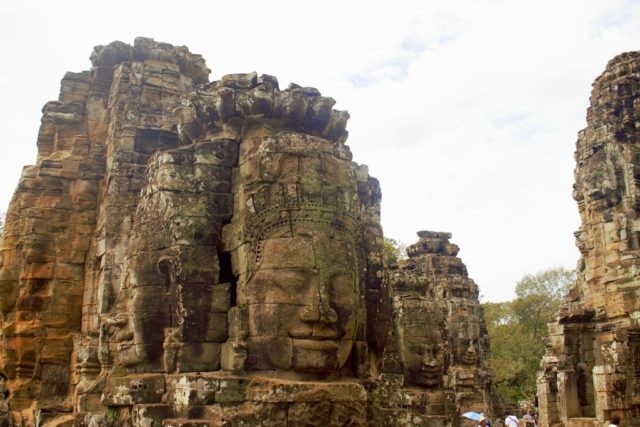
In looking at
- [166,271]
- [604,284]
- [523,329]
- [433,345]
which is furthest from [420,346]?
[523,329]

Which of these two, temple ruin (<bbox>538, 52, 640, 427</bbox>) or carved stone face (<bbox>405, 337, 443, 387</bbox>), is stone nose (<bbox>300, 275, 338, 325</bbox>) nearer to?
carved stone face (<bbox>405, 337, 443, 387</bbox>)

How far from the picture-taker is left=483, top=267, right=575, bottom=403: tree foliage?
3550cm

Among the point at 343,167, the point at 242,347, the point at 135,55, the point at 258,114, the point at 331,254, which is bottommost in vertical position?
the point at 242,347

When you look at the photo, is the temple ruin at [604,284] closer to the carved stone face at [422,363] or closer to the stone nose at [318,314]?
the carved stone face at [422,363]

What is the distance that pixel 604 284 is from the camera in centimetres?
1609

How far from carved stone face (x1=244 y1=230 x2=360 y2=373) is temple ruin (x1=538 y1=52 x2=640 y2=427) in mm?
10857

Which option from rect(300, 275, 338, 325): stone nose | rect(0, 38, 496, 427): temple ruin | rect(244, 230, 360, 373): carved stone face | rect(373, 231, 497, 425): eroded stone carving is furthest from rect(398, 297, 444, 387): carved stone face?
rect(300, 275, 338, 325): stone nose

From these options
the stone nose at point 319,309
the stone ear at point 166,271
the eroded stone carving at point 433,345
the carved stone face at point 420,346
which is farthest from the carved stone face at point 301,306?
the carved stone face at point 420,346

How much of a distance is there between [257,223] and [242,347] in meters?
1.10

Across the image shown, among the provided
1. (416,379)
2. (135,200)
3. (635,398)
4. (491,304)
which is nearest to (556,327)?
(635,398)

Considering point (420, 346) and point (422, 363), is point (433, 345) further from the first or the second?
point (422, 363)

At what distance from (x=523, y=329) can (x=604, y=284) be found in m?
24.9

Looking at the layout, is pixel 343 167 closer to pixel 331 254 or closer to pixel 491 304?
pixel 331 254

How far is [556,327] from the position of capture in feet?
55.3
